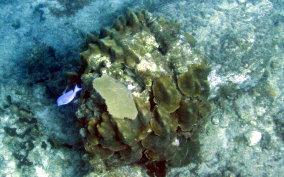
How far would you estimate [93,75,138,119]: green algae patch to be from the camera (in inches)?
122

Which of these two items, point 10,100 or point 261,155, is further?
point 10,100

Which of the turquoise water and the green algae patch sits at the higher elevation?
the green algae patch

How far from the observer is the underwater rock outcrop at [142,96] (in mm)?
3220

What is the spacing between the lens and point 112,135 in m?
3.26

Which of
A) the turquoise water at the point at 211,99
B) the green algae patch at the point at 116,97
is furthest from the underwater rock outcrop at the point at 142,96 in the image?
the turquoise water at the point at 211,99

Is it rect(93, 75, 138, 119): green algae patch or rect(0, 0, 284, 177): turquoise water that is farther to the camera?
rect(0, 0, 284, 177): turquoise water

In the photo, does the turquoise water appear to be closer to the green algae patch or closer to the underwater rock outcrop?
the underwater rock outcrop

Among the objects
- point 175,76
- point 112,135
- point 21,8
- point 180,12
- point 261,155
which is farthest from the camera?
point 21,8

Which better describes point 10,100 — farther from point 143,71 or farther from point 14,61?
point 143,71

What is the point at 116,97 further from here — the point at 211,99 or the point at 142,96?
the point at 211,99

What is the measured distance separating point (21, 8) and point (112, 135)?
6.59 m

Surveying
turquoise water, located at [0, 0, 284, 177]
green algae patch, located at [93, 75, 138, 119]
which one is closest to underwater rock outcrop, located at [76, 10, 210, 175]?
green algae patch, located at [93, 75, 138, 119]

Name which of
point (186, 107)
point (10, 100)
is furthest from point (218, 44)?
point (10, 100)

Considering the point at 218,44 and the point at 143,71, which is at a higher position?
the point at 143,71
